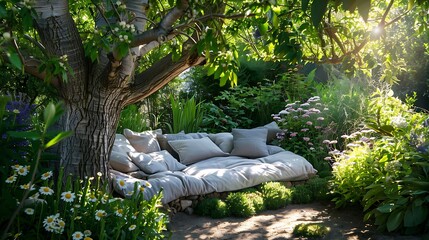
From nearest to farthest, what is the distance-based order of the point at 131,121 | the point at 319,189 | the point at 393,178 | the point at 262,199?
1. the point at 393,178
2. the point at 262,199
3. the point at 319,189
4. the point at 131,121

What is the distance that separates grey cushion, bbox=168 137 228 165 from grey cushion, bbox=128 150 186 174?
257 mm

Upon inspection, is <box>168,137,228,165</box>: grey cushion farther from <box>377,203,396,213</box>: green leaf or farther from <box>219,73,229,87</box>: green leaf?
<box>219,73,229,87</box>: green leaf

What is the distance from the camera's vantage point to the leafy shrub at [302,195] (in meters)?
6.25

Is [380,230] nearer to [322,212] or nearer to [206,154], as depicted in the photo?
[322,212]

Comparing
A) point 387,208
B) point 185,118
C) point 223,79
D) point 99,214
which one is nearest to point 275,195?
point 387,208

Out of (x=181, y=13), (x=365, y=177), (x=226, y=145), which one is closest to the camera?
(x=181, y=13)

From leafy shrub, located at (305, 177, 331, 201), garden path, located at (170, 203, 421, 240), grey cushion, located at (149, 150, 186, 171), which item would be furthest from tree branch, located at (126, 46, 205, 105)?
leafy shrub, located at (305, 177, 331, 201)

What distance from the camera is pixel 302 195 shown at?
6.26 metres

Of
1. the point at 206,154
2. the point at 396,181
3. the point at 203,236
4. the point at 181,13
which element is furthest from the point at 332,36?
the point at 206,154

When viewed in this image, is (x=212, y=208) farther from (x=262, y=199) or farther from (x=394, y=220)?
(x=394, y=220)

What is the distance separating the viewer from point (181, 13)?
3.15 metres

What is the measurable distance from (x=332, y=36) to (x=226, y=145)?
382 cm

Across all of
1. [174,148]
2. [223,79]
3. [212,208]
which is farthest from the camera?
[174,148]

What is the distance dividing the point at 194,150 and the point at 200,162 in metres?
0.19
